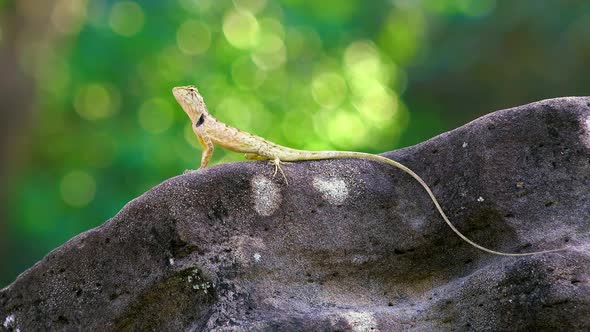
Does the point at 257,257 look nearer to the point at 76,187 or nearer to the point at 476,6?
the point at 76,187

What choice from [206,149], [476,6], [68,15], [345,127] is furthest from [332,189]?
[345,127]

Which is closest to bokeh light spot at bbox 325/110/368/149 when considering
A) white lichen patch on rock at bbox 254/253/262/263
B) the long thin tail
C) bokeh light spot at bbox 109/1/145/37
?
bokeh light spot at bbox 109/1/145/37

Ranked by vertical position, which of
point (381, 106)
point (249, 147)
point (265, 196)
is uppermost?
point (381, 106)

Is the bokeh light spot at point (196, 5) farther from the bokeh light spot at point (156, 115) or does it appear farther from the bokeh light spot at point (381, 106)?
the bokeh light spot at point (381, 106)

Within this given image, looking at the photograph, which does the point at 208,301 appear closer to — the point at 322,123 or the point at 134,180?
the point at 134,180

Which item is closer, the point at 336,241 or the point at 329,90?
the point at 336,241

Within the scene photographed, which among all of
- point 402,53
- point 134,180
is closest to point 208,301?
point 134,180
